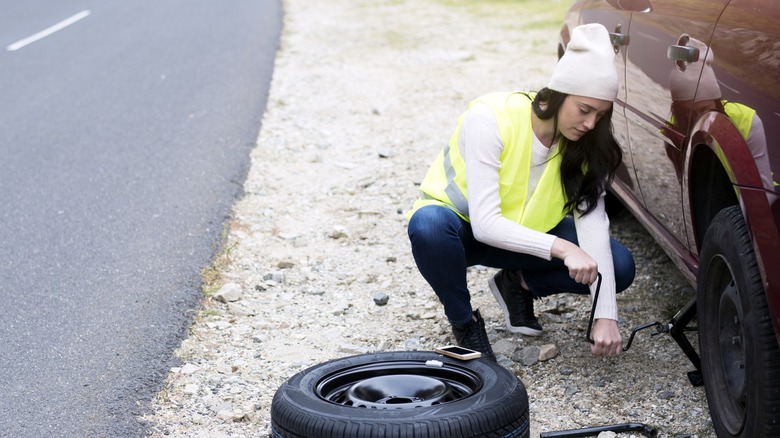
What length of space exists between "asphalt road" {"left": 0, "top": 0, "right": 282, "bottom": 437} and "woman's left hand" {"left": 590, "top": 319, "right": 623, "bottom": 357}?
1.59m

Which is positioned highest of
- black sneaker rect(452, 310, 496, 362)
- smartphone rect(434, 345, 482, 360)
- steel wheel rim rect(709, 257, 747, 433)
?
steel wheel rim rect(709, 257, 747, 433)

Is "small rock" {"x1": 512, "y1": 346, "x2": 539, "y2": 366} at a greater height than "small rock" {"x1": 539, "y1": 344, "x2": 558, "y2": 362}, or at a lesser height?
lesser

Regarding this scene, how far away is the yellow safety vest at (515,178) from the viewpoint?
11.7 feet

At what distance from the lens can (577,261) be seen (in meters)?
3.38

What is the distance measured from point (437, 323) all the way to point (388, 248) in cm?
108

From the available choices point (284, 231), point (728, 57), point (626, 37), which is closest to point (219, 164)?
point (284, 231)

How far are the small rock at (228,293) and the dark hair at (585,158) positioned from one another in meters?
1.69

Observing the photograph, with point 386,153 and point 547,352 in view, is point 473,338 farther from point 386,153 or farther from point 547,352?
point 386,153

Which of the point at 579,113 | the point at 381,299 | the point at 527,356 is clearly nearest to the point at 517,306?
the point at 527,356

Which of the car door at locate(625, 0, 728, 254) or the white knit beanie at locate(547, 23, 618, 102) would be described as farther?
the white knit beanie at locate(547, 23, 618, 102)

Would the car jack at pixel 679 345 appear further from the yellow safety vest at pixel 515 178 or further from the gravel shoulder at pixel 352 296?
the yellow safety vest at pixel 515 178

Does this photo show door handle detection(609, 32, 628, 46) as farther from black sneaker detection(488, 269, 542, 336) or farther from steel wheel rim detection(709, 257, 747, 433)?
steel wheel rim detection(709, 257, 747, 433)

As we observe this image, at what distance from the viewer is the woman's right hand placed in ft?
11.0

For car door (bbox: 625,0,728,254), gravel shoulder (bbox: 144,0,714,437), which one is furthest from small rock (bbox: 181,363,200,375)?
car door (bbox: 625,0,728,254)
